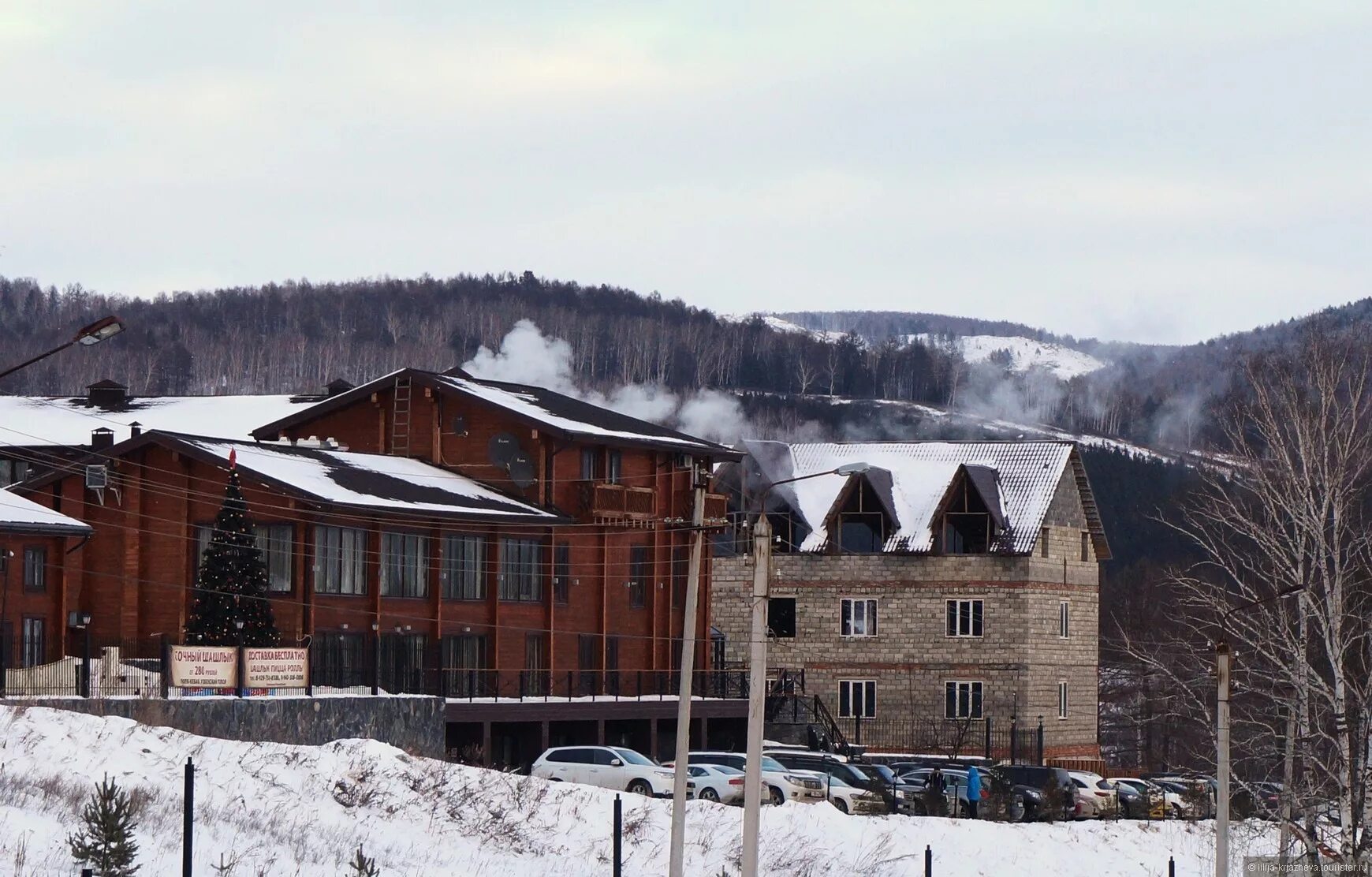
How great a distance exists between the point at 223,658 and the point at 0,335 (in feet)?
474

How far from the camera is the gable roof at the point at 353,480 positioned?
4750 cm

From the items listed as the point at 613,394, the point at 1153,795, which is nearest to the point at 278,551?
the point at 1153,795

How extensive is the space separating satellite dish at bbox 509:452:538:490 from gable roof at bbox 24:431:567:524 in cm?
84

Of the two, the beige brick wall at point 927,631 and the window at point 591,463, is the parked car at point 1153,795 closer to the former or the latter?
the beige brick wall at point 927,631

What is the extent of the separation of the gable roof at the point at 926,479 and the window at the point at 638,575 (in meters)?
9.09

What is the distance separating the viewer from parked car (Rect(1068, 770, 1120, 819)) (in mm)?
48188

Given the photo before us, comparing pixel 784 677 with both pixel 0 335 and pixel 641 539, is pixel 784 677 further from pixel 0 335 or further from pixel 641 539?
pixel 0 335

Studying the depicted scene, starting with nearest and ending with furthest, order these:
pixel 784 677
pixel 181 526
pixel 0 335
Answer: pixel 181 526, pixel 784 677, pixel 0 335

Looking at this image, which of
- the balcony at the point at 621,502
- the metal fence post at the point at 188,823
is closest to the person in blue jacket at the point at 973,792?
the balcony at the point at 621,502

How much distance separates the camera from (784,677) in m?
63.6

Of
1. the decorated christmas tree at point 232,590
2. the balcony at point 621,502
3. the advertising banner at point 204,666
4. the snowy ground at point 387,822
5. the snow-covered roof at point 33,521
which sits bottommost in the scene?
the snowy ground at point 387,822

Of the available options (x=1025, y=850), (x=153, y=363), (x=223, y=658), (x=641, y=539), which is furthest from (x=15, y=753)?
(x=153, y=363)

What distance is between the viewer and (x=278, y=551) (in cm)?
4834

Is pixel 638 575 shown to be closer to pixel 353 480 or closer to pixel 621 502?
pixel 621 502
